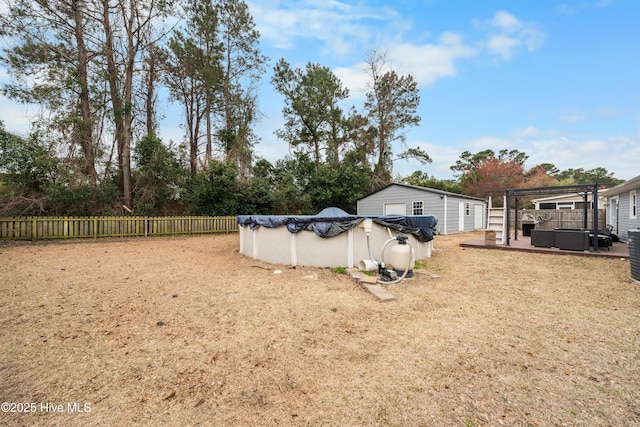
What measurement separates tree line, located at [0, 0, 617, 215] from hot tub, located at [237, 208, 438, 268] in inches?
380

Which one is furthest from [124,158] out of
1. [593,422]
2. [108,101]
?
[593,422]

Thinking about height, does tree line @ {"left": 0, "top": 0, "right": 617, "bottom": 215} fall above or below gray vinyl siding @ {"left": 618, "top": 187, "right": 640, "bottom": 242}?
above

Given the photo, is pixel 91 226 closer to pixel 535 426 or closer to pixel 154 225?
pixel 154 225

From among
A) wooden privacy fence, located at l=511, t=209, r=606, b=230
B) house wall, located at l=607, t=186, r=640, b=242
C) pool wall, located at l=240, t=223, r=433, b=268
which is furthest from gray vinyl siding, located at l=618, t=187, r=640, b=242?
pool wall, located at l=240, t=223, r=433, b=268

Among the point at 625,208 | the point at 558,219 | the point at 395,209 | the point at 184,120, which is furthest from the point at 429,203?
the point at 184,120

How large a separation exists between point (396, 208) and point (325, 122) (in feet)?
35.8

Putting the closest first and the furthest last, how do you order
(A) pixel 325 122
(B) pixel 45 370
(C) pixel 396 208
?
(B) pixel 45 370 < (C) pixel 396 208 < (A) pixel 325 122

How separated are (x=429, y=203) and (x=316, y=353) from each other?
14.3 m

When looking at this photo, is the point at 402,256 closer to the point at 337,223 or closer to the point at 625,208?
the point at 337,223

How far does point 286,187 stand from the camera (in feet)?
58.6

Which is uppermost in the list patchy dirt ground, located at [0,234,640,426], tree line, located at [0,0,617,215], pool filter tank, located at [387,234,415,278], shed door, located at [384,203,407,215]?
tree line, located at [0,0,617,215]

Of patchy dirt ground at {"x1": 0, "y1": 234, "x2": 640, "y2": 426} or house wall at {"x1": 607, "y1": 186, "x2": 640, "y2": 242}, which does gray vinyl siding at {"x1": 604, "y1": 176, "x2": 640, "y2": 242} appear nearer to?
house wall at {"x1": 607, "y1": 186, "x2": 640, "y2": 242}

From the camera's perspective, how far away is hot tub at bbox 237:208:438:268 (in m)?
5.84

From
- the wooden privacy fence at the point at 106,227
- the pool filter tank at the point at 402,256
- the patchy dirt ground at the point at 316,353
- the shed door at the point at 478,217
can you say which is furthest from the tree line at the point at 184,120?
the pool filter tank at the point at 402,256
